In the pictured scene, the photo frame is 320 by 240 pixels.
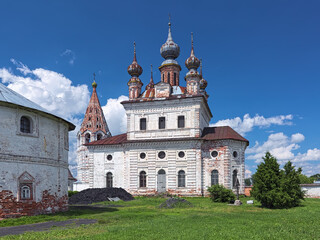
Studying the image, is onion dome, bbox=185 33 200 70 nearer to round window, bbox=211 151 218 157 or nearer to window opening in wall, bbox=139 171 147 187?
round window, bbox=211 151 218 157

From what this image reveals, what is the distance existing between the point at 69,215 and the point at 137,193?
15.7m

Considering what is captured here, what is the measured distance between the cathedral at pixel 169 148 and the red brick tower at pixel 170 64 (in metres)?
0.71

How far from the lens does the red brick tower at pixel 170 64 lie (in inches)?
1320

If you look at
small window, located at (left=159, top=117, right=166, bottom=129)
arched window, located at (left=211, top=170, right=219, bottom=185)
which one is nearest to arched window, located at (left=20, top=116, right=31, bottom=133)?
small window, located at (left=159, top=117, right=166, bottom=129)

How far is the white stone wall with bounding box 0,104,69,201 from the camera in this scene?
13484 mm

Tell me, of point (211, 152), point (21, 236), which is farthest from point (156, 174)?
point (21, 236)

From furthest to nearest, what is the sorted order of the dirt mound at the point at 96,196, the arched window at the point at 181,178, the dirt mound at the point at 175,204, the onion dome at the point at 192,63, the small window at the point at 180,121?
1. the onion dome at the point at 192,63
2. the small window at the point at 180,121
3. the arched window at the point at 181,178
4. the dirt mound at the point at 96,196
5. the dirt mound at the point at 175,204

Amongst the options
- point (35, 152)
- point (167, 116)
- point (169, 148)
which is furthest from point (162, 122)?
point (35, 152)

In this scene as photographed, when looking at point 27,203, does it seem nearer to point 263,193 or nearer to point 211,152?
point 263,193

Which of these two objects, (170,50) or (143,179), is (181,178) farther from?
(170,50)

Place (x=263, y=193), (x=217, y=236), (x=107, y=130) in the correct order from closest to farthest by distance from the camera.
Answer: (x=217, y=236) < (x=263, y=193) < (x=107, y=130)

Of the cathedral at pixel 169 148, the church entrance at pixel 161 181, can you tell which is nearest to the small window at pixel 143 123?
the cathedral at pixel 169 148

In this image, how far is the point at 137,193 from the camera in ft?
98.4

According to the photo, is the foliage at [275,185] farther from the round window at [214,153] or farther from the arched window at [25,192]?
the arched window at [25,192]
